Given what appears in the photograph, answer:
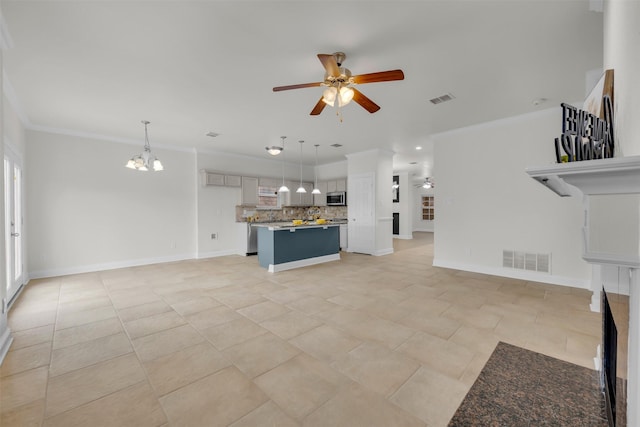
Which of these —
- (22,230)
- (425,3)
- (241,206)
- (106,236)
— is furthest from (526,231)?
(22,230)

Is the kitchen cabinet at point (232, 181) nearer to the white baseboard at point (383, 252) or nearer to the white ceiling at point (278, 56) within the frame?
the white ceiling at point (278, 56)

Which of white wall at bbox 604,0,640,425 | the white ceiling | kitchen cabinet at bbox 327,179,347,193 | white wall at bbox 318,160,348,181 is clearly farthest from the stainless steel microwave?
white wall at bbox 604,0,640,425

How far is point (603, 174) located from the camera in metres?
0.77

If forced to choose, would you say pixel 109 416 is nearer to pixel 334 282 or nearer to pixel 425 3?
pixel 334 282

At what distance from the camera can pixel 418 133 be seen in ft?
18.2

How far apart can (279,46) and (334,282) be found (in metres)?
3.45

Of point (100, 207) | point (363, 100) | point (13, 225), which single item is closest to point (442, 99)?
point (363, 100)

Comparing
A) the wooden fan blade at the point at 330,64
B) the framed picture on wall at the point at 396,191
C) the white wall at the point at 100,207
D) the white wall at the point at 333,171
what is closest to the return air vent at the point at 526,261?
the wooden fan blade at the point at 330,64

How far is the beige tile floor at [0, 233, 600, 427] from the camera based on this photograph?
174 centimetres

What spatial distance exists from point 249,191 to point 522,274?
645 cm

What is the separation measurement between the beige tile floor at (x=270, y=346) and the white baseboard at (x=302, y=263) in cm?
83

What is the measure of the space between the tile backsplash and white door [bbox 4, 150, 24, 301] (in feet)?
13.6

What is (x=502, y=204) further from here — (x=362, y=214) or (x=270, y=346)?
(x=270, y=346)

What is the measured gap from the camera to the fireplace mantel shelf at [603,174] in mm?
697
